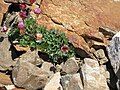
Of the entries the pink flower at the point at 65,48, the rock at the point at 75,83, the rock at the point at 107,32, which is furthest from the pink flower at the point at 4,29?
the rock at the point at 75,83

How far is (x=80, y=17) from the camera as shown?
9875 mm

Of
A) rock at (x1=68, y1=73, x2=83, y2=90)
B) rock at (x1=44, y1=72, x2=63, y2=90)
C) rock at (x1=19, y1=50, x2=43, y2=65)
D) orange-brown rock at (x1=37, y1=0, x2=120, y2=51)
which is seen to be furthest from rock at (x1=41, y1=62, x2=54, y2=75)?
rock at (x1=68, y1=73, x2=83, y2=90)

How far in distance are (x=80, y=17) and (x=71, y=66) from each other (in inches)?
59.1

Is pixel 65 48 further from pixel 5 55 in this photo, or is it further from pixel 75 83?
pixel 5 55

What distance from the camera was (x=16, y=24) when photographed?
10406 millimetres

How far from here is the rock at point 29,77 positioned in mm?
8797

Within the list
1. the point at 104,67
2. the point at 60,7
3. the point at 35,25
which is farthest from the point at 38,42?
the point at 104,67

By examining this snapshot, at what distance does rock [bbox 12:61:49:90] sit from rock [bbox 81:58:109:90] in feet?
3.35

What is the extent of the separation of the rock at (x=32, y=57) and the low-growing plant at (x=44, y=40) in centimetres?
19

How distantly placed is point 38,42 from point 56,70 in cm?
92

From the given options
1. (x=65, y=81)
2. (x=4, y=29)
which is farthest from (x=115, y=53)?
(x=4, y=29)

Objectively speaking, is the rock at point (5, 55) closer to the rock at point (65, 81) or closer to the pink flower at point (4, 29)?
the pink flower at point (4, 29)

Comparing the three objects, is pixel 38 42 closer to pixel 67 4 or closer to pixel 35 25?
pixel 35 25

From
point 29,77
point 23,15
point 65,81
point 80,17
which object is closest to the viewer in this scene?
point 65,81
